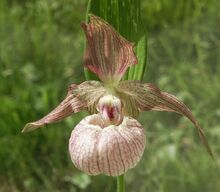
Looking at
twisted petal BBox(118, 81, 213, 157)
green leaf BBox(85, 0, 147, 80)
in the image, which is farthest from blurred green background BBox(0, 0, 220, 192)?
green leaf BBox(85, 0, 147, 80)

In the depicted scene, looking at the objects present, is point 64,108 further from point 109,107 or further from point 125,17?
point 125,17

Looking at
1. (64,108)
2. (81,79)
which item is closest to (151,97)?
(64,108)

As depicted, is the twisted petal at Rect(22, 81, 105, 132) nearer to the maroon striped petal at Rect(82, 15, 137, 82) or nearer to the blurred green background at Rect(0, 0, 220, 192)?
the maroon striped petal at Rect(82, 15, 137, 82)

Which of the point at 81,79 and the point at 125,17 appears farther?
the point at 81,79

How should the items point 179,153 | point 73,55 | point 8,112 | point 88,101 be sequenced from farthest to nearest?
point 73,55, point 8,112, point 179,153, point 88,101

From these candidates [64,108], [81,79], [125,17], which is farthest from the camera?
[81,79]

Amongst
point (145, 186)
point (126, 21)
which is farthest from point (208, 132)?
point (126, 21)

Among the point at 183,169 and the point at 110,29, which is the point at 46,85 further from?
the point at 110,29
